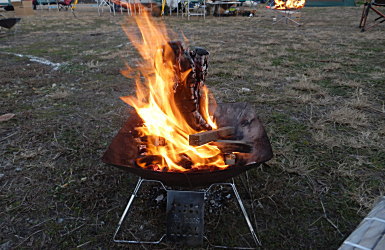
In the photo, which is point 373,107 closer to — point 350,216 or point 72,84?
point 350,216

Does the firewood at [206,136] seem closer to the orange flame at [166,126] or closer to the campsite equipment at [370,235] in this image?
the orange flame at [166,126]

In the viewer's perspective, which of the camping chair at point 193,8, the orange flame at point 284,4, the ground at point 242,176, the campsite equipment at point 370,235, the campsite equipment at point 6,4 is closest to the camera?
the campsite equipment at point 370,235

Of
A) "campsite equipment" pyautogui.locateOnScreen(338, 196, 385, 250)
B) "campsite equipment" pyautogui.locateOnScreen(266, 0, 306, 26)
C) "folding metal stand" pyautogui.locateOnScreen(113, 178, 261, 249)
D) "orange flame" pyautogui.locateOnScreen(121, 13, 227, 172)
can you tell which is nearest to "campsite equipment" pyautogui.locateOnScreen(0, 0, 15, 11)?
"campsite equipment" pyautogui.locateOnScreen(266, 0, 306, 26)

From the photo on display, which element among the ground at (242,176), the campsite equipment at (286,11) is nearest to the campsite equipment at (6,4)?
the ground at (242,176)

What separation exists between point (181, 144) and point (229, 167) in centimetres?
41

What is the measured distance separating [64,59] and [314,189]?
20.7ft

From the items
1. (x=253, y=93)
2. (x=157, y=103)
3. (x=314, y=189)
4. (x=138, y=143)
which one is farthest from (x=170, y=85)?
(x=253, y=93)

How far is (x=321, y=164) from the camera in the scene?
108 inches

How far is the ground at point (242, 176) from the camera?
207cm

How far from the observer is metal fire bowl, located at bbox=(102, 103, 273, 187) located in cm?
162

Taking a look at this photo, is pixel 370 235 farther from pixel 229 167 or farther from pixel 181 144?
pixel 181 144

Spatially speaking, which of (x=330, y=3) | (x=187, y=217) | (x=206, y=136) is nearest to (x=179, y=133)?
(x=206, y=136)

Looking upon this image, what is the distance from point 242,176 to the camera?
2553 mm

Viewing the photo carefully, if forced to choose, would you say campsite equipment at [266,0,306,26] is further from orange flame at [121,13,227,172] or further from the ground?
orange flame at [121,13,227,172]
